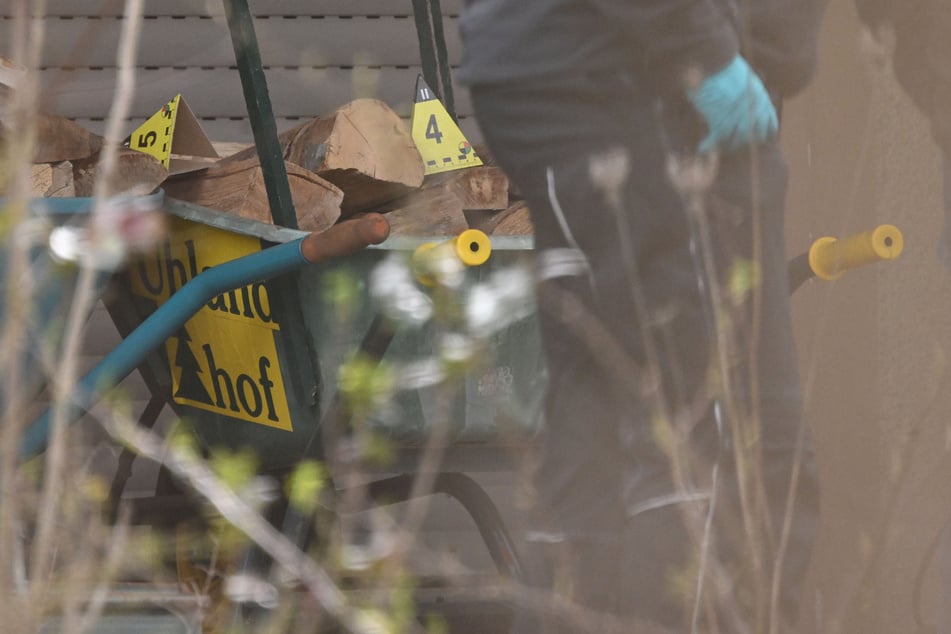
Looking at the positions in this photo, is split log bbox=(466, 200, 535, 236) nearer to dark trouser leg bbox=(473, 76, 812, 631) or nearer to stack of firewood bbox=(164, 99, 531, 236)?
stack of firewood bbox=(164, 99, 531, 236)

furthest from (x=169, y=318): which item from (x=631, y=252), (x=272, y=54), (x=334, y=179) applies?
(x=272, y=54)

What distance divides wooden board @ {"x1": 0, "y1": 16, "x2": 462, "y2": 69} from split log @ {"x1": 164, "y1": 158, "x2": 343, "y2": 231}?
104 cm

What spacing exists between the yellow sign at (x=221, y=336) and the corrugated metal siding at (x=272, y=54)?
3.35 ft

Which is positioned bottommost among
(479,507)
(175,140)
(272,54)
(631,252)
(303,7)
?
(479,507)

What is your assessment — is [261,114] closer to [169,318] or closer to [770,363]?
[169,318]

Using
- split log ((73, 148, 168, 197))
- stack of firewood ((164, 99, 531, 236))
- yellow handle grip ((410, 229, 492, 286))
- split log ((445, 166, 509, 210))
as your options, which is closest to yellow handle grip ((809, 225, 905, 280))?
yellow handle grip ((410, 229, 492, 286))

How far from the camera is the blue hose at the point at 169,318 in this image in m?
1.55

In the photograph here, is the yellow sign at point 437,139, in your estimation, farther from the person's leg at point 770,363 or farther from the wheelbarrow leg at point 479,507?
the person's leg at point 770,363

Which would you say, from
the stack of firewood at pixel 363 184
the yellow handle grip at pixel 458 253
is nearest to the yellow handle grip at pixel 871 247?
the yellow handle grip at pixel 458 253

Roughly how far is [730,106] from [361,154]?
1018mm

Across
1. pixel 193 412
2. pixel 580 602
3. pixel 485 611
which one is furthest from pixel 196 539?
pixel 580 602

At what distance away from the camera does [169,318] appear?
1633 millimetres

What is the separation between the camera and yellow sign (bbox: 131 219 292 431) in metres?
1.76

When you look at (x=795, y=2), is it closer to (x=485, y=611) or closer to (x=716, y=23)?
(x=716, y=23)
